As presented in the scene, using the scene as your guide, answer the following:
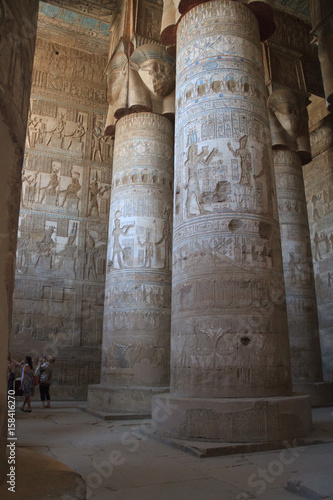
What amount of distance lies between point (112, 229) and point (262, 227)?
13.7 feet

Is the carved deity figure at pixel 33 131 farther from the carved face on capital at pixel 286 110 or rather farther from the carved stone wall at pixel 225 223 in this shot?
the carved stone wall at pixel 225 223

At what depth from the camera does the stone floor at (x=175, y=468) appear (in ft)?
9.95

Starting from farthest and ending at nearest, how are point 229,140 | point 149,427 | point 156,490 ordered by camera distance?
point 229,140 → point 149,427 → point 156,490

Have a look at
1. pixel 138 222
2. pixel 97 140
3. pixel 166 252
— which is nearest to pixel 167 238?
pixel 166 252

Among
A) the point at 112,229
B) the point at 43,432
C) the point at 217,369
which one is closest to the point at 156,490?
the point at 217,369

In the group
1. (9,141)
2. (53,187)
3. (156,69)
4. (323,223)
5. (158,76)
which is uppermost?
(156,69)

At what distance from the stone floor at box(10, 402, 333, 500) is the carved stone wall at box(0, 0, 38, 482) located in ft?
2.16

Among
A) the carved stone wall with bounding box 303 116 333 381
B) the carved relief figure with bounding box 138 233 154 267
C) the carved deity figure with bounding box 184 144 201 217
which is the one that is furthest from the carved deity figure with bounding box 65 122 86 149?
the carved deity figure with bounding box 184 144 201 217

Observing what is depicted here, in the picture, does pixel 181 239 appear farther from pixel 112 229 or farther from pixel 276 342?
pixel 112 229

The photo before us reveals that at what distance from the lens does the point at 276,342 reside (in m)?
5.06

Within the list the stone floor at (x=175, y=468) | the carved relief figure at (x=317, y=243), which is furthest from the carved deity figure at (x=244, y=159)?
the carved relief figure at (x=317, y=243)

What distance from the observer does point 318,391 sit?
28.6 ft

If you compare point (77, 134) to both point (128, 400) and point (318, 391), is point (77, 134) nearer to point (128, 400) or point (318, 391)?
point (128, 400)

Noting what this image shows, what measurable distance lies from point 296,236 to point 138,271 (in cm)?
419
